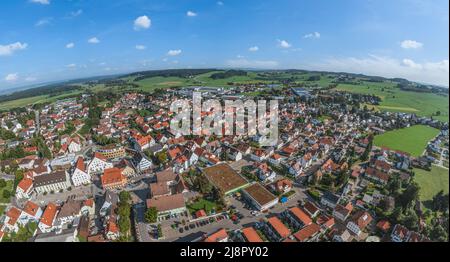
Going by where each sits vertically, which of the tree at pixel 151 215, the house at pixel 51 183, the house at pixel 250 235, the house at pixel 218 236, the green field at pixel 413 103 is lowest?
the house at pixel 250 235

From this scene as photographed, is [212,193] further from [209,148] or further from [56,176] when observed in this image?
[56,176]

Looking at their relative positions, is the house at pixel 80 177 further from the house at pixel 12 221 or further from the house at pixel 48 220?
the house at pixel 12 221

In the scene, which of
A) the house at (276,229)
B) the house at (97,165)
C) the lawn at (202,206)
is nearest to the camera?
the house at (276,229)

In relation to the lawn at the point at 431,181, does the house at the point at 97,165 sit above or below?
above

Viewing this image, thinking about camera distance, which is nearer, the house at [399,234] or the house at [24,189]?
the house at [399,234]

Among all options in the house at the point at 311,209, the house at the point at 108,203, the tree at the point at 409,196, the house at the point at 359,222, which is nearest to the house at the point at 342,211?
the house at the point at 359,222

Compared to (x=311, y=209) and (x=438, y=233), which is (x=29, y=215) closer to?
(x=311, y=209)
